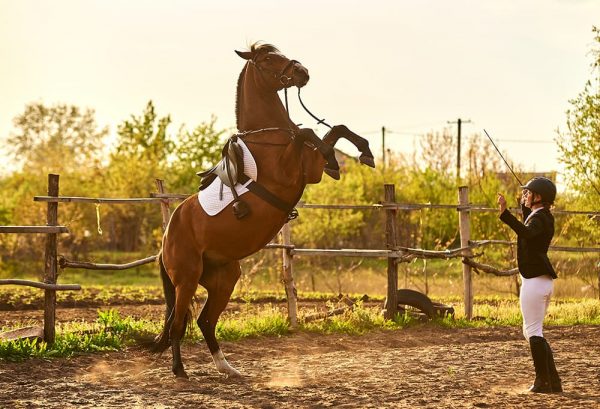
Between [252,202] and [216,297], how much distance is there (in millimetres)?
1271

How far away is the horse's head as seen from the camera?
21.7 ft

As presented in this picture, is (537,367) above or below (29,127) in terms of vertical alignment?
below

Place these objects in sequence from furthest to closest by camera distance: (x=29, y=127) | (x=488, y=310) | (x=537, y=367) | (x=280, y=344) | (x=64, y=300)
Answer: (x=29, y=127)
(x=64, y=300)
(x=488, y=310)
(x=280, y=344)
(x=537, y=367)

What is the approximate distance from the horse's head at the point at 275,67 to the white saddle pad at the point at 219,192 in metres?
0.59

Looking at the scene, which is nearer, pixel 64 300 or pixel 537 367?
pixel 537 367

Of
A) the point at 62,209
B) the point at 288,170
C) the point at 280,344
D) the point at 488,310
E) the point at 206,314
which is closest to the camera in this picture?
the point at 288,170

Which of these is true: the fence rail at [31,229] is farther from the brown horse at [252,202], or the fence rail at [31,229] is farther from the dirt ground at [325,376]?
the brown horse at [252,202]

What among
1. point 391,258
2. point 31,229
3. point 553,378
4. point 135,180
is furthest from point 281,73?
point 135,180

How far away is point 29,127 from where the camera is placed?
174ft

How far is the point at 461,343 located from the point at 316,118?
4.39 meters

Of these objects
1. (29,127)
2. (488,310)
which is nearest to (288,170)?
(488,310)

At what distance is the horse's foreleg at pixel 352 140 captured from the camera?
6441 mm

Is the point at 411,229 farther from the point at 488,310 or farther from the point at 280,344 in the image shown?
the point at 280,344

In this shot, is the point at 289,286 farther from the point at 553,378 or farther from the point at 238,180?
the point at 553,378
